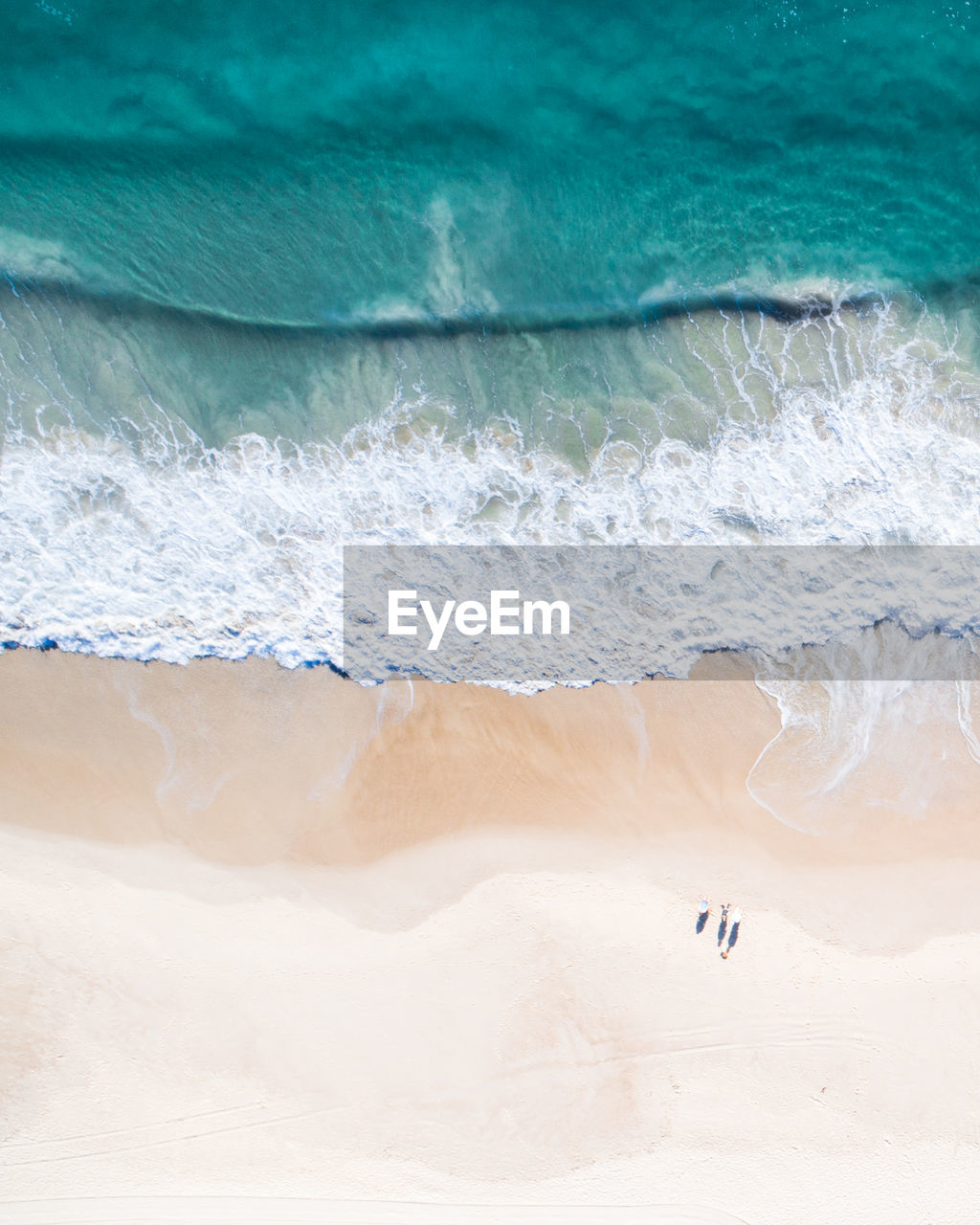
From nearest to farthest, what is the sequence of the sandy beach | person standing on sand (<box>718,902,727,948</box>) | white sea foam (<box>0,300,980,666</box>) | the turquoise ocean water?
the sandy beach < person standing on sand (<box>718,902,727,948</box>) < white sea foam (<box>0,300,980,666</box>) < the turquoise ocean water

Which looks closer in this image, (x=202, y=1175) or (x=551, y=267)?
(x=202, y=1175)

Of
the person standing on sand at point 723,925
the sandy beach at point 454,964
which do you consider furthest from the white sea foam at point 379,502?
the person standing on sand at point 723,925

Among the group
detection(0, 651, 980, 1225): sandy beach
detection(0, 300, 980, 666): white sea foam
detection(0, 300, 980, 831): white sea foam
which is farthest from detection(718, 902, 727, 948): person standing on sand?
detection(0, 300, 980, 666): white sea foam

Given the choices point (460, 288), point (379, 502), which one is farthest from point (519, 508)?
point (460, 288)

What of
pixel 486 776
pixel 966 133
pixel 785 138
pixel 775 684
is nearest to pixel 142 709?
pixel 486 776

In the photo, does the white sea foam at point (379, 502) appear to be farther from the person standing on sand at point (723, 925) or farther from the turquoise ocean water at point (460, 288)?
the person standing on sand at point (723, 925)

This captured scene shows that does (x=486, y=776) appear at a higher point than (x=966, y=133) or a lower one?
lower

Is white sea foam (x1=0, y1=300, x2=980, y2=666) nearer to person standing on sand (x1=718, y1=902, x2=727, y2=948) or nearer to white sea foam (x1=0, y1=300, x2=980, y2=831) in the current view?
white sea foam (x1=0, y1=300, x2=980, y2=831)

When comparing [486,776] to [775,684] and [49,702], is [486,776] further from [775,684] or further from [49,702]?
[49,702]
